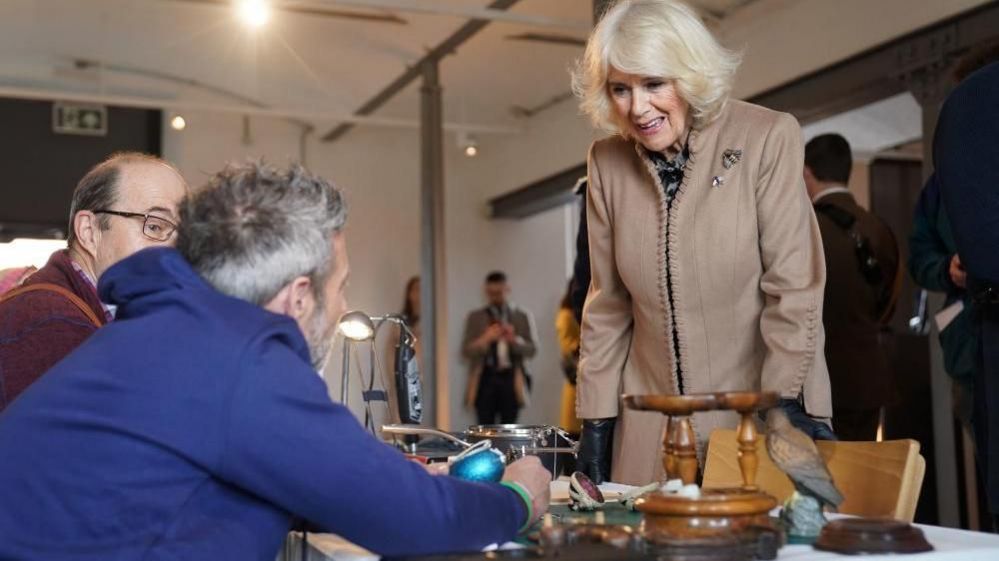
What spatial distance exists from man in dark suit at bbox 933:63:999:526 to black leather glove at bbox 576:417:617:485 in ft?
2.32

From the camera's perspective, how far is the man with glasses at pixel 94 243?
2.22 meters

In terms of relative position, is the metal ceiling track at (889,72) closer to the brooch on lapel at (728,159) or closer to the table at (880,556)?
the brooch on lapel at (728,159)

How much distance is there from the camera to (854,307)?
4523 millimetres

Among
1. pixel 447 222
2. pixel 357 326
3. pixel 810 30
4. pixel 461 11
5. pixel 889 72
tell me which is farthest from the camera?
pixel 447 222

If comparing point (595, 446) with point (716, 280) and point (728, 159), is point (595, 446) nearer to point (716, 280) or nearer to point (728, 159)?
point (716, 280)

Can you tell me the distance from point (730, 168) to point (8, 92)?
26.6 ft

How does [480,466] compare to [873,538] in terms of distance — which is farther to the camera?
[480,466]

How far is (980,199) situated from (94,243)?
5.54 ft

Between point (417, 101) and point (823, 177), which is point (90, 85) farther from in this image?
point (823, 177)

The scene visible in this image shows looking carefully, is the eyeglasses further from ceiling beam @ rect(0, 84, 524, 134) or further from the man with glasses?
ceiling beam @ rect(0, 84, 524, 134)

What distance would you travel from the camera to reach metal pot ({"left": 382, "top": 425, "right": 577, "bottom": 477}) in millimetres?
2078

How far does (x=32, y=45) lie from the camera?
9906 mm

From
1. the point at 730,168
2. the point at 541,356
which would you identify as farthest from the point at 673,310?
the point at 541,356

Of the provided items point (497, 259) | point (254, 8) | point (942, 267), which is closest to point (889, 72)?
point (942, 267)
